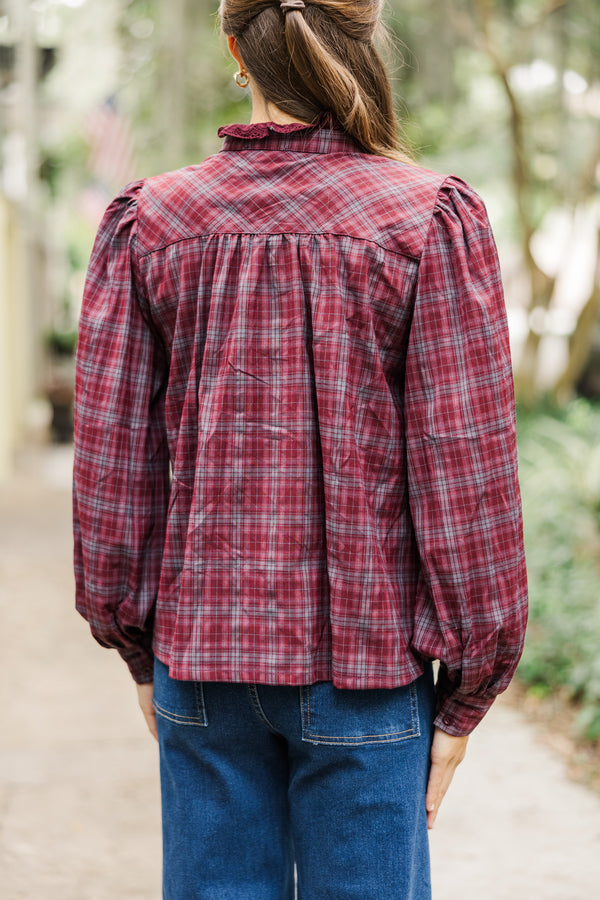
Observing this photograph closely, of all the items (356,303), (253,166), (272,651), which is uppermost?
(253,166)

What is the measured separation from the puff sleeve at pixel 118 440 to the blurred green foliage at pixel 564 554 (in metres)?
2.67

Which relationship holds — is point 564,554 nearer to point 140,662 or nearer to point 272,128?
point 140,662

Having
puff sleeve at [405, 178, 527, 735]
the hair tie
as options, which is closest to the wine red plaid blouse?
puff sleeve at [405, 178, 527, 735]

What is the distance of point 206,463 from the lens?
143 centimetres

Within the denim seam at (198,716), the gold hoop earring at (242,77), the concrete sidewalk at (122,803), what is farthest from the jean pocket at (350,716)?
the concrete sidewalk at (122,803)

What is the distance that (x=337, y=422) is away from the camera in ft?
4.51

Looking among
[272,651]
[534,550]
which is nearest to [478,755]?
[534,550]

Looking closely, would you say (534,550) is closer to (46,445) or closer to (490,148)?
→ (490,148)

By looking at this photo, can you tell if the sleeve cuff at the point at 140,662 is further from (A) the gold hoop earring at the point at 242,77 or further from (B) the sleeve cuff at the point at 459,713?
(A) the gold hoop earring at the point at 242,77

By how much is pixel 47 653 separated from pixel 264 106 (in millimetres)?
3875

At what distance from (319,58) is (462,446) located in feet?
1.90

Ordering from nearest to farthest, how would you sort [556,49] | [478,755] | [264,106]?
1. [264,106]
2. [478,755]
3. [556,49]

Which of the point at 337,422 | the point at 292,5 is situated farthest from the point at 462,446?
the point at 292,5

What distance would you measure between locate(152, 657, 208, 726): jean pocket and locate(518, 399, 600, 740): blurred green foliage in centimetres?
263
